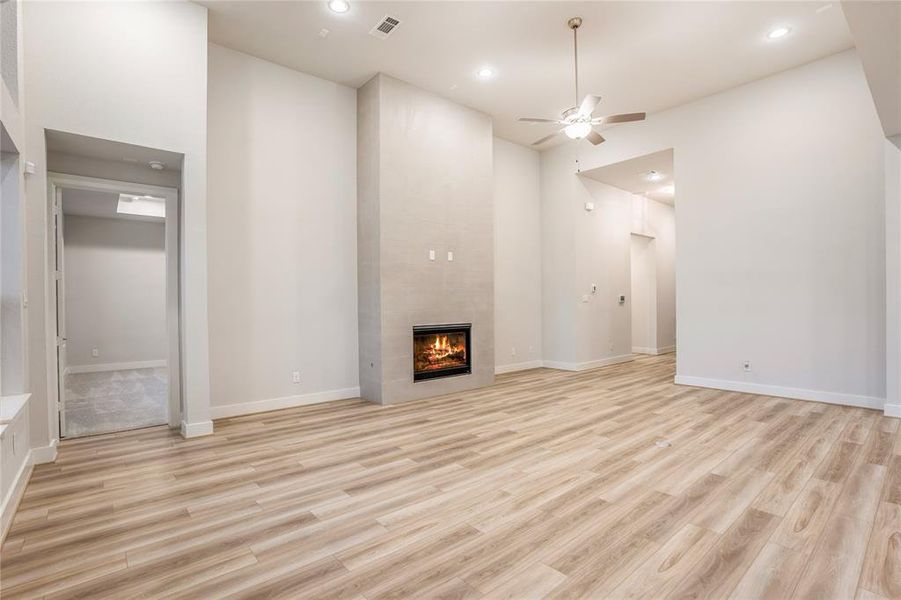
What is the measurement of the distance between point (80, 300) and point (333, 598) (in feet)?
31.3

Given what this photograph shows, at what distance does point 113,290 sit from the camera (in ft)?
28.4

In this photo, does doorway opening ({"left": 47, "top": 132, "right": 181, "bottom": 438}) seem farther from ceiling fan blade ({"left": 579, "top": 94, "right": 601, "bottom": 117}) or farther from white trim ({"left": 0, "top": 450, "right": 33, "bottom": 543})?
ceiling fan blade ({"left": 579, "top": 94, "right": 601, "bottom": 117})

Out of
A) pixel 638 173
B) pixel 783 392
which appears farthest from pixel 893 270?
pixel 638 173

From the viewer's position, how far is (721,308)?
Answer: 5.69 meters

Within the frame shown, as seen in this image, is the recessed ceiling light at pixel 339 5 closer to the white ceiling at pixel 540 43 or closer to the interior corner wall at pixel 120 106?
the white ceiling at pixel 540 43

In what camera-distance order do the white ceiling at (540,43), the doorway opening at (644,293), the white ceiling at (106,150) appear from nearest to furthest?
the white ceiling at (106,150), the white ceiling at (540,43), the doorway opening at (644,293)

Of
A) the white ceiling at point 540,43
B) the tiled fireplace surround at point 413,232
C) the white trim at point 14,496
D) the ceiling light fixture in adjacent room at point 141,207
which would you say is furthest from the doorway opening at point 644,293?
the ceiling light fixture in adjacent room at point 141,207

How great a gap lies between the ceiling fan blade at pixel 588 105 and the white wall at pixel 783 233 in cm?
272

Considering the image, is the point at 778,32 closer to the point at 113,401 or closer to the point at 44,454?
the point at 44,454

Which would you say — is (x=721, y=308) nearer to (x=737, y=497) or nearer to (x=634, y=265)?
(x=737, y=497)

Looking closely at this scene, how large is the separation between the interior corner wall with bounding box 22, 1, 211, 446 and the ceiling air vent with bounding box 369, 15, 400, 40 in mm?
1564

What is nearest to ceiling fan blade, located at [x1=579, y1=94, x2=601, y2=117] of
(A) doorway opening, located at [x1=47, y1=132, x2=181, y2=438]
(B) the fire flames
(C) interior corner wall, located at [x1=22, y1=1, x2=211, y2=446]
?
(B) the fire flames

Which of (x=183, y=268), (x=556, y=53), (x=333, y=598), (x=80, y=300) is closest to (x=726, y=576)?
(x=333, y=598)

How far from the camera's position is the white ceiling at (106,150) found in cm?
343
